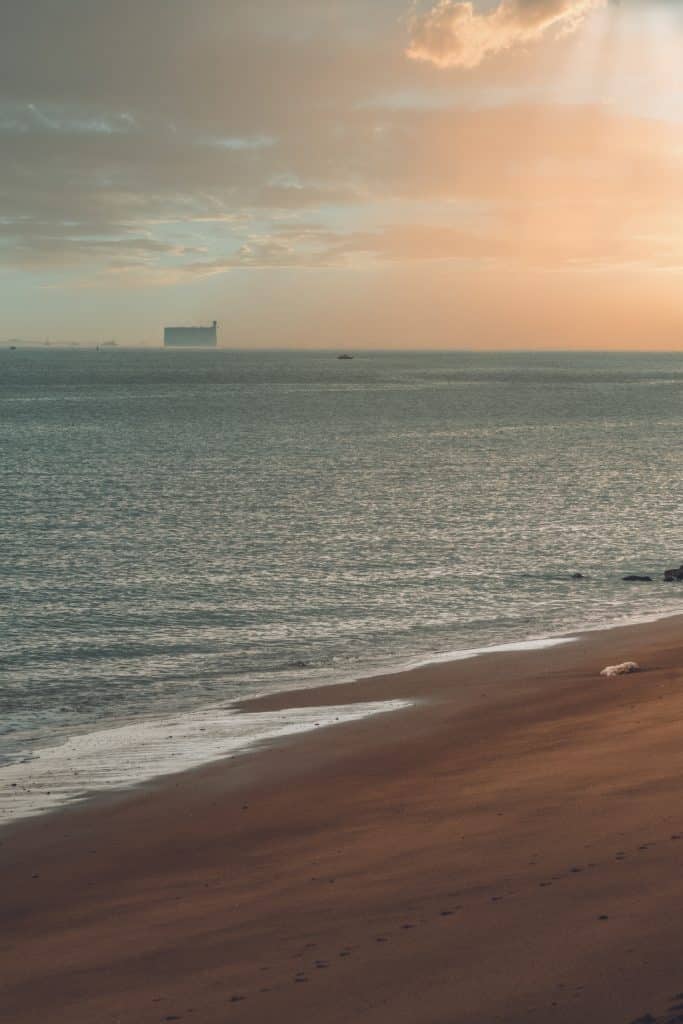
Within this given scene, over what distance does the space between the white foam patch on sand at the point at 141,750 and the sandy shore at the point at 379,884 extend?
0.92m

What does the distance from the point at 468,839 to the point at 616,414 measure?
14089 centimetres

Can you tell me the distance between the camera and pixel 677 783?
14812 mm

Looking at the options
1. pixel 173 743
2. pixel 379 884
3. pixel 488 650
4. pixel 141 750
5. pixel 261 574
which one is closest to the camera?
pixel 379 884

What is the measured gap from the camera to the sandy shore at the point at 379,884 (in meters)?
9.60

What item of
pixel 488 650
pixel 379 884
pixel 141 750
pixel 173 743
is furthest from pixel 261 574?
pixel 379 884

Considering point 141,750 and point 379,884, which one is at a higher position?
point 379,884

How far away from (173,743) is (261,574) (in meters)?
20.1

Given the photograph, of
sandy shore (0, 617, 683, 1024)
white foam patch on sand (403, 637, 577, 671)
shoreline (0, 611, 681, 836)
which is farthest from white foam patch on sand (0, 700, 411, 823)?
white foam patch on sand (403, 637, 577, 671)

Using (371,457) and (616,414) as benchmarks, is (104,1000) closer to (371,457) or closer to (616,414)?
(371,457)

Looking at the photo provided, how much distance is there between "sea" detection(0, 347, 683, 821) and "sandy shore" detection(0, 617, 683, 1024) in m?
2.93

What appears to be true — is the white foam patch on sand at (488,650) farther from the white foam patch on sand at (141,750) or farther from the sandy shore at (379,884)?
the sandy shore at (379,884)

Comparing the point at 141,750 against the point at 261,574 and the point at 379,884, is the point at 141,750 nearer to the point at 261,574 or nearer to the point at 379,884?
the point at 379,884

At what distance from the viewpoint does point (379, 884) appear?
41.1 feet

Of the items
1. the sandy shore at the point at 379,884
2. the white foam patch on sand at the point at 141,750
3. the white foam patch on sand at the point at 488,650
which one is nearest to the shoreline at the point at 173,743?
the white foam patch on sand at the point at 141,750
